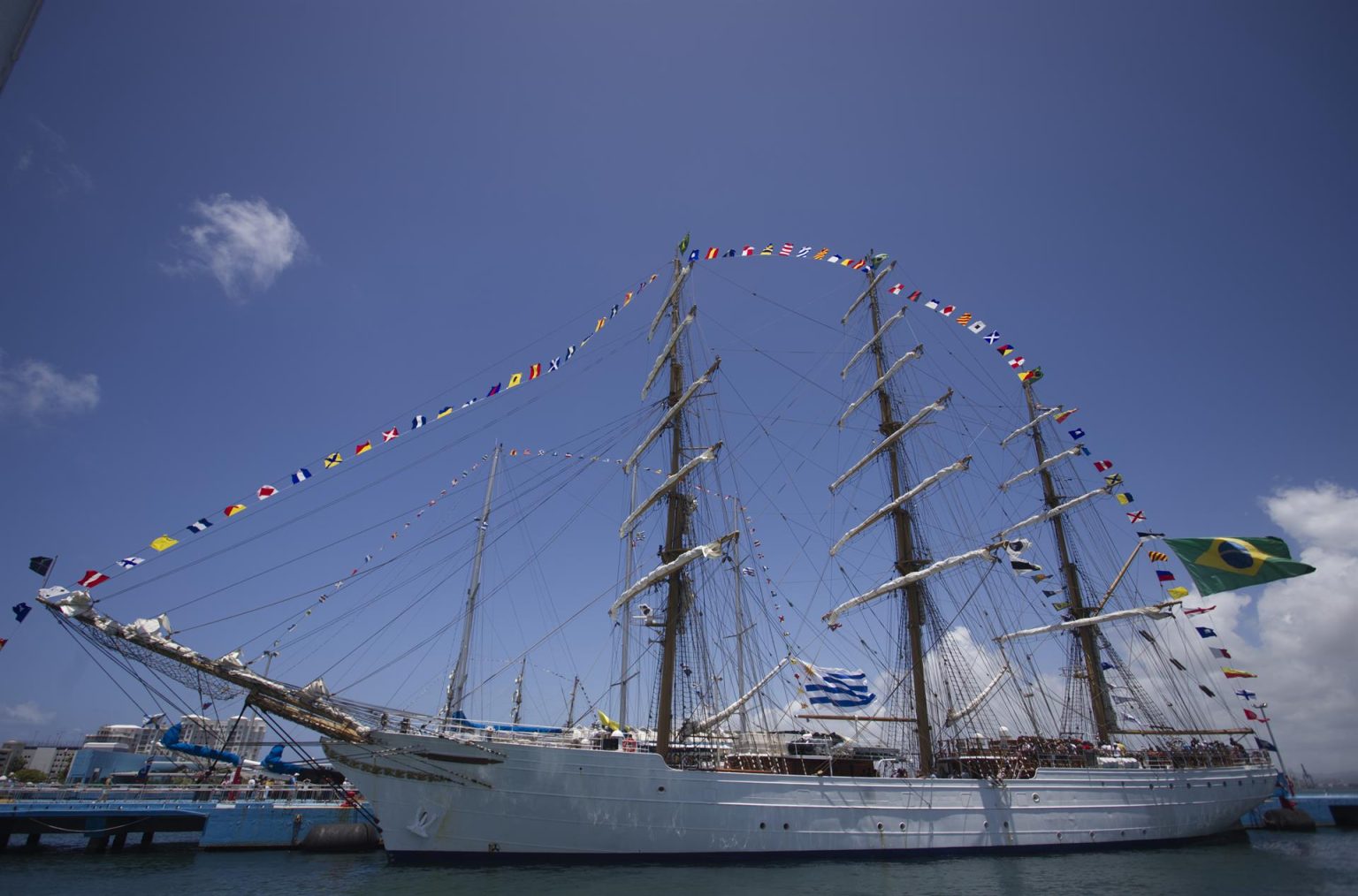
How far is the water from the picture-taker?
15852 mm

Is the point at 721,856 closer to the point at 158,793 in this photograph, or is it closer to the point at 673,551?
the point at 673,551

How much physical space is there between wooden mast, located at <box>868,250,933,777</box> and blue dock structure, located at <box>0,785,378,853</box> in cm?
2252

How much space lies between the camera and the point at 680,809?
19.4 meters

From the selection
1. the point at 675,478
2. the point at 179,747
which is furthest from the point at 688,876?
the point at 179,747

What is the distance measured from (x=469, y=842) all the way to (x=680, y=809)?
247 inches

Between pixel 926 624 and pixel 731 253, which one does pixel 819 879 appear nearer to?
pixel 926 624

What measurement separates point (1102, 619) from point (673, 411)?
24.6 m

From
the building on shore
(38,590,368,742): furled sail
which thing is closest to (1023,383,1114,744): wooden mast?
(38,590,368,742): furled sail

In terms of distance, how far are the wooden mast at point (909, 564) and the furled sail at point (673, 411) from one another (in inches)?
428

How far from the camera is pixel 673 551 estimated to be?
25.2m

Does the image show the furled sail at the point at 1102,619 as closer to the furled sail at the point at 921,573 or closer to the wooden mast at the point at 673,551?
the furled sail at the point at 921,573

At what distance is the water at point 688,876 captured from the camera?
1585 cm

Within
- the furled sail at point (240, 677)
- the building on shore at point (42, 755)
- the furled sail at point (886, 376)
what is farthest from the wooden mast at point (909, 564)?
the building on shore at point (42, 755)

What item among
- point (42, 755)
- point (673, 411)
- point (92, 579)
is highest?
point (673, 411)
